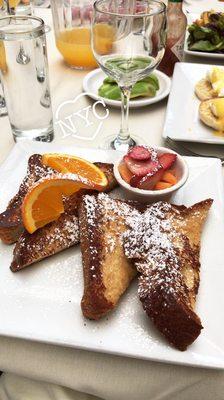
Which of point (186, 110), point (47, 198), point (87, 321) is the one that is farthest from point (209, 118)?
point (87, 321)

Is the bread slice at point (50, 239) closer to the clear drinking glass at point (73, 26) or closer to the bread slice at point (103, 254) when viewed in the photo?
the bread slice at point (103, 254)

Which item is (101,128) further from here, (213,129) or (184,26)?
(184,26)

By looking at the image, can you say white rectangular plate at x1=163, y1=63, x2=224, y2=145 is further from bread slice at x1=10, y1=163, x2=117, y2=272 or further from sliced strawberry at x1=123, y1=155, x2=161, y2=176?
bread slice at x1=10, y1=163, x2=117, y2=272

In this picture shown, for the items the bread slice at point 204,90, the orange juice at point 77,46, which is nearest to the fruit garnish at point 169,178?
the bread slice at point 204,90

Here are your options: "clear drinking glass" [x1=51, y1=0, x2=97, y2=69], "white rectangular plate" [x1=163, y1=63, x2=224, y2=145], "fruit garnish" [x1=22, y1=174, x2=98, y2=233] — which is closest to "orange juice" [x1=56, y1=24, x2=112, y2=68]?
"clear drinking glass" [x1=51, y1=0, x2=97, y2=69]

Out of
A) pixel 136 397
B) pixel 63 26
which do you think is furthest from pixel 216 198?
pixel 63 26

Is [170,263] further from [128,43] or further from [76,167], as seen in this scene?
[128,43]
